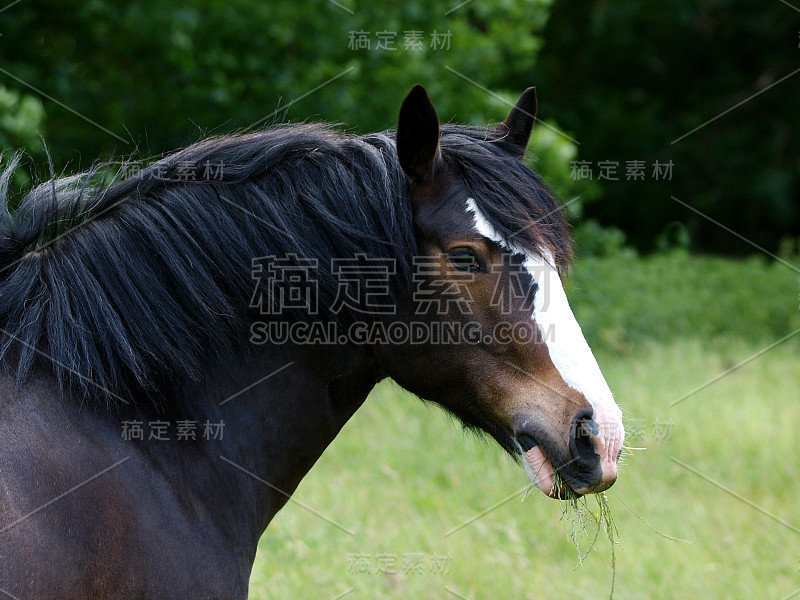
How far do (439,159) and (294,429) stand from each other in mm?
899

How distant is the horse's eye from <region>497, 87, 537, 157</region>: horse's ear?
550 mm

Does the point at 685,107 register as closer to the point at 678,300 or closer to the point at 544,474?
the point at 678,300

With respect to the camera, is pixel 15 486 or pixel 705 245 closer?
pixel 15 486

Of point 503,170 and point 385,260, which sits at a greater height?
point 503,170

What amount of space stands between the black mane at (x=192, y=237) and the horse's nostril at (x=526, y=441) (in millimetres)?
515

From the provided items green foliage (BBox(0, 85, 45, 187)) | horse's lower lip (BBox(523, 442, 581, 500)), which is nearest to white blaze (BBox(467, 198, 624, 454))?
horse's lower lip (BBox(523, 442, 581, 500))

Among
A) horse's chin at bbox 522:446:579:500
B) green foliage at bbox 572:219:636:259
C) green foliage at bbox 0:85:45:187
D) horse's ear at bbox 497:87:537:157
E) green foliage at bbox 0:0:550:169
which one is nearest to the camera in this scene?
horse's chin at bbox 522:446:579:500

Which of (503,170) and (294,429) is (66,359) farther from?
(503,170)

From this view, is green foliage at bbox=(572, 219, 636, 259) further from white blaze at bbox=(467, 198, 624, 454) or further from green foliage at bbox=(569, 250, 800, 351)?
white blaze at bbox=(467, 198, 624, 454)

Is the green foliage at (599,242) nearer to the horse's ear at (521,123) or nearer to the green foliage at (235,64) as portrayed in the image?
the green foliage at (235,64)

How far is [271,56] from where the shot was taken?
8656mm

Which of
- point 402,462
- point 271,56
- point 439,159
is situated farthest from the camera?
point 271,56

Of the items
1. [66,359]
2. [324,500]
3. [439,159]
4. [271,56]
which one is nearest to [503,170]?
[439,159]

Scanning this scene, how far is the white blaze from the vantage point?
6.72 feet
